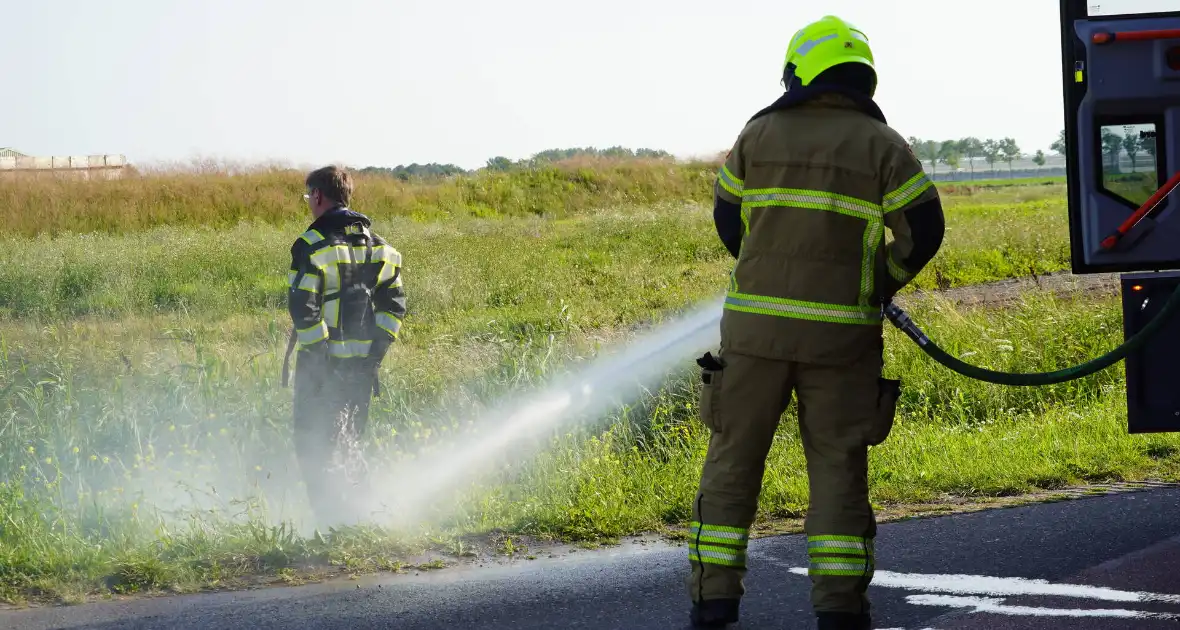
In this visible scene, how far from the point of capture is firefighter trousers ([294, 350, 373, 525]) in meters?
5.51

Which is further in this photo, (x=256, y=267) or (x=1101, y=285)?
(x=256, y=267)

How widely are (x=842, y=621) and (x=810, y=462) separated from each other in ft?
1.65

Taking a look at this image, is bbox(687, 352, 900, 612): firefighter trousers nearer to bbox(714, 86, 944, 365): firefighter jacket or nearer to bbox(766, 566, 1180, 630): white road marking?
bbox(714, 86, 944, 365): firefighter jacket

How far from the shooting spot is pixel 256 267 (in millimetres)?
18203

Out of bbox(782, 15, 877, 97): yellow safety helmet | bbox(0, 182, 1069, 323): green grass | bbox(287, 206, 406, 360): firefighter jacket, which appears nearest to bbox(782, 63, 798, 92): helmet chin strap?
bbox(782, 15, 877, 97): yellow safety helmet

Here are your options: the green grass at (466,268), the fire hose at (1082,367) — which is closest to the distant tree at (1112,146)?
the fire hose at (1082,367)

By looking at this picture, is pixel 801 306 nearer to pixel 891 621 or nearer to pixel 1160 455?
pixel 891 621

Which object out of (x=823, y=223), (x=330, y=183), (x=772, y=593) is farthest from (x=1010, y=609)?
(x=330, y=183)

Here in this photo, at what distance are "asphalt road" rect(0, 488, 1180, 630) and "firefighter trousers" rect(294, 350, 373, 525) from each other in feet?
3.09

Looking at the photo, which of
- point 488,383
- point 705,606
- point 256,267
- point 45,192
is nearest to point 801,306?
point 705,606

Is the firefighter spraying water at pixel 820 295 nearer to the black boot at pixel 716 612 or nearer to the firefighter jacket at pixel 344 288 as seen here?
the black boot at pixel 716 612

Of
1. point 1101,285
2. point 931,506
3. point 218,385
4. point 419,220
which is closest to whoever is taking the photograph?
point 931,506

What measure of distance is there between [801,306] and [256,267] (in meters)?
15.5

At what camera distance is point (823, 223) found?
377 centimetres
